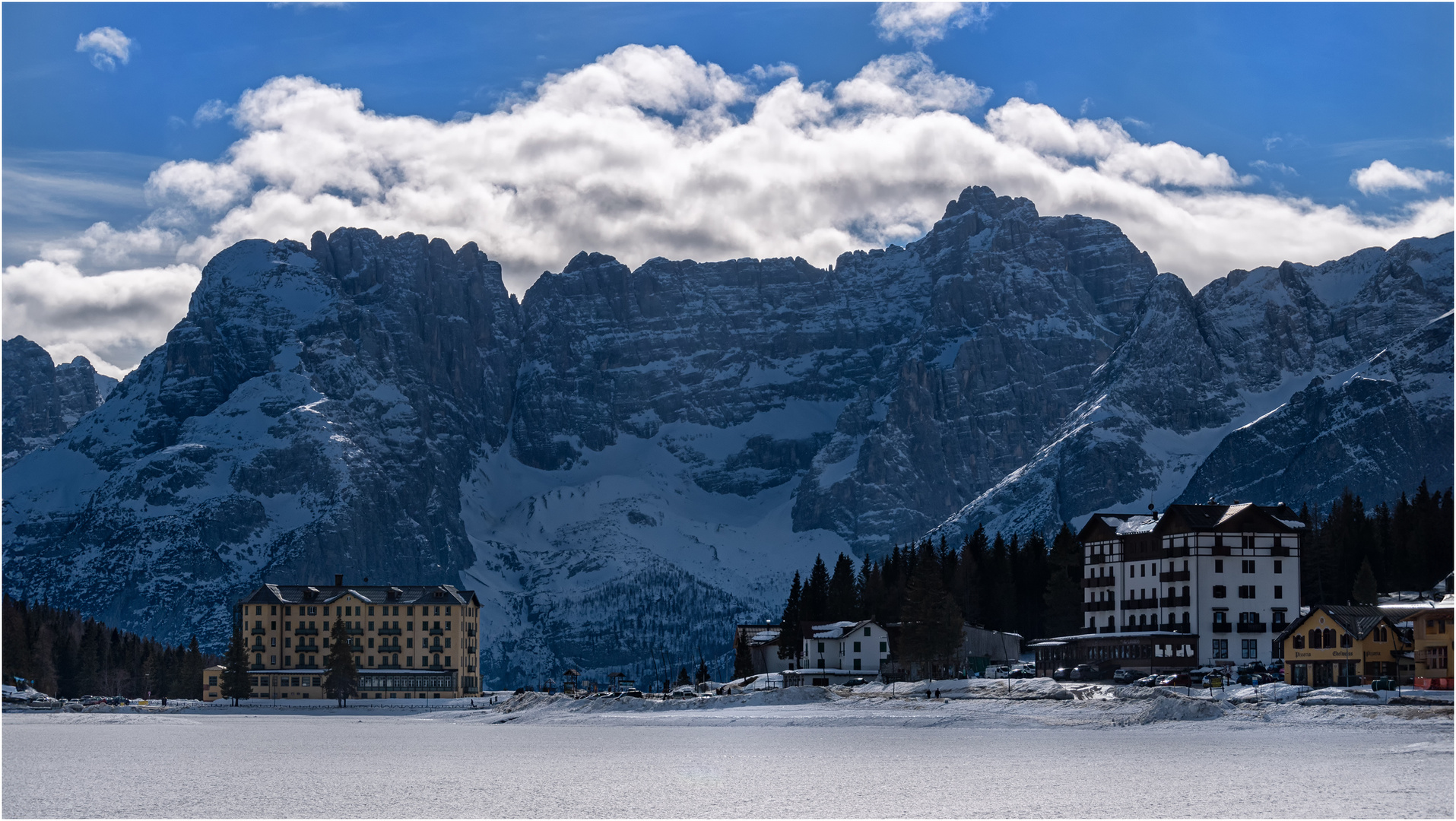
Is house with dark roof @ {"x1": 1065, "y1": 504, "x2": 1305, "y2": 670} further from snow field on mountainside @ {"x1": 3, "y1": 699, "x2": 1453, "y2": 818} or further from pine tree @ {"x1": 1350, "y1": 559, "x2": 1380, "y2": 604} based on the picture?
snow field on mountainside @ {"x1": 3, "y1": 699, "x2": 1453, "y2": 818}

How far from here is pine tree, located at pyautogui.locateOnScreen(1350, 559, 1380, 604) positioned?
165 metres

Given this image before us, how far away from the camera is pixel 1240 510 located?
171 m

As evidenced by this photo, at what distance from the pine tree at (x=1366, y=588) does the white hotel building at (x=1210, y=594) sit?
17.6ft

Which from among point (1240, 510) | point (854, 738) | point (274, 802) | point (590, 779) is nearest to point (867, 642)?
point (1240, 510)

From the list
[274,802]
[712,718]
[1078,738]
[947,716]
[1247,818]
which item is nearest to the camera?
[1247,818]

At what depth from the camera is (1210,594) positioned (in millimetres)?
169625

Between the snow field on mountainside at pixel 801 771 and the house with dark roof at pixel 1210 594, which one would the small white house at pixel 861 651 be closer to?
the house with dark roof at pixel 1210 594

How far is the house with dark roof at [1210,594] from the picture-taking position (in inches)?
6624

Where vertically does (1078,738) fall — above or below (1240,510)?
below

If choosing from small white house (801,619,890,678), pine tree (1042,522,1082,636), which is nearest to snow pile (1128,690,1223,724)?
pine tree (1042,522,1082,636)

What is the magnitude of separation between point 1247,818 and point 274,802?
4407 centimetres

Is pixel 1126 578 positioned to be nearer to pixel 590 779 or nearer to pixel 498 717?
pixel 498 717

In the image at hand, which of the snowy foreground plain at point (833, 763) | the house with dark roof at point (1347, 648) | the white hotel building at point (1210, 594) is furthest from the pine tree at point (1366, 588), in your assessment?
the snowy foreground plain at point (833, 763)

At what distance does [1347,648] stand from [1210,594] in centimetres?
2999
